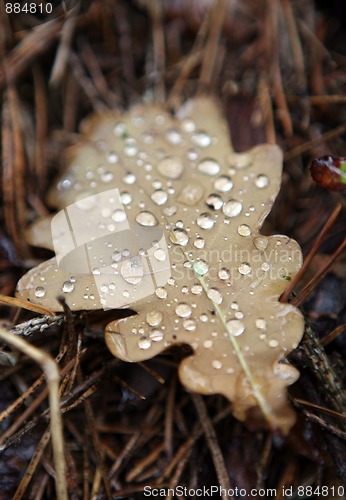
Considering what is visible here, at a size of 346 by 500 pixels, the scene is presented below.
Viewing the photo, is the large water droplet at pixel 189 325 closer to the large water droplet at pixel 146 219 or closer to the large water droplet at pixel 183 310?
the large water droplet at pixel 183 310

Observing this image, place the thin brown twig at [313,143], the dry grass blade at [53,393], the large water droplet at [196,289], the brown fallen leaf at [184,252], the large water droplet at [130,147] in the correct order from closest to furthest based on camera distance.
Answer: the dry grass blade at [53,393] → the brown fallen leaf at [184,252] → the large water droplet at [196,289] → the large water droplet at [130,147] → the thin brown twig at [313,143]

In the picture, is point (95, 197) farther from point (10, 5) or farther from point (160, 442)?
point (10, 5)

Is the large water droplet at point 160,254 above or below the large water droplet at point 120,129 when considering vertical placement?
below

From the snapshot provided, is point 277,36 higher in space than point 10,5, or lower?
lower

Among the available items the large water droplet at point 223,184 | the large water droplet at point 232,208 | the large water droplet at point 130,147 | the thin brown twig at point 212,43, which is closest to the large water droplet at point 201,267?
the large water droplet at point 232,208

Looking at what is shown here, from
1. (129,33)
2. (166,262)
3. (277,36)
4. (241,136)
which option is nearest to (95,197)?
(166,262)

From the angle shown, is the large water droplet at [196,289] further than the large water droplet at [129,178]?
No

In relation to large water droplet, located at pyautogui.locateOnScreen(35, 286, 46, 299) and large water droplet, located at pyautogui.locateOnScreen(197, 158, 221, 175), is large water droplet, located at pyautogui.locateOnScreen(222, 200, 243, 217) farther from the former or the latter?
large water droplet, located at pyautogui.locateOnScreen(35, 286, 46, 299)

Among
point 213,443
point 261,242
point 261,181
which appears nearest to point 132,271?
point 261,242

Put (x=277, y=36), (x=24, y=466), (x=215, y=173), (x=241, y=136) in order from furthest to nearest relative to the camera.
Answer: (x=277, y=36) → (x=241, y=136) → (x=215, y=173) → (x=24, y=466)
